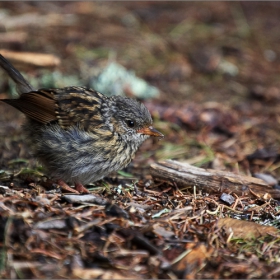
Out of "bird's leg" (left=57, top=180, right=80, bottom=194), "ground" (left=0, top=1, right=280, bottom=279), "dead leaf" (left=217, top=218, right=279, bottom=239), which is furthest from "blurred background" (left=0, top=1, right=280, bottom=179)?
"dead leaf" (left=217, top=218, right=279, bottom=239)

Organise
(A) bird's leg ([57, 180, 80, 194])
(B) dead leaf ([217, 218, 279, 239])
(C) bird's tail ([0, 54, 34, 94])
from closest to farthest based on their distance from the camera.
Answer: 1. (B) dead leaf ([217, 218, 279, 239])
2. (A) bird's leg ([57, 180, 80, 194])
3. (C) bird's tail ([0, 54, 34, 94])

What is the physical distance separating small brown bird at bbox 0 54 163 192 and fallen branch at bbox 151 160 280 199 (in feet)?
1.37

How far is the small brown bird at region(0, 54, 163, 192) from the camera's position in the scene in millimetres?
5219

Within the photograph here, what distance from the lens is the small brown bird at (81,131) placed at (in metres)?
5.22

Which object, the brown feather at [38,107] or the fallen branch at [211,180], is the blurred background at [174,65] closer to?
the brown feather at [38,107]

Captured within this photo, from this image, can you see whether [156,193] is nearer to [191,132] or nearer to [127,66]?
[191,132]

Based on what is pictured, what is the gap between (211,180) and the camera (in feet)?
17.1

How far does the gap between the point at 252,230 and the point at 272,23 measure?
7.98m

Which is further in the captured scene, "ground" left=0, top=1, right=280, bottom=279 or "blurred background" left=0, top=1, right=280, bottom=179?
"blurred background" left=0, top=1, right=280, bottom=179

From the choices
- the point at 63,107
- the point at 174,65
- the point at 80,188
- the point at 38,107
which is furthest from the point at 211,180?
the point at 174,65

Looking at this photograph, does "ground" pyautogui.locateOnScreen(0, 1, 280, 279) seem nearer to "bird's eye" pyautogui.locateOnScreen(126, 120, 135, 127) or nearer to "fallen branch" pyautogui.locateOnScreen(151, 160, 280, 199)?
"fallen branch" pyautogui.locateOnScreen(151, 160, 280, 199)

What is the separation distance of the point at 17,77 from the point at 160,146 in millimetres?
2026

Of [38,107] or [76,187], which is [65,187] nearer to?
[76,187]

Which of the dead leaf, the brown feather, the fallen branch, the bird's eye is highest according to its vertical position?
the brown feather
